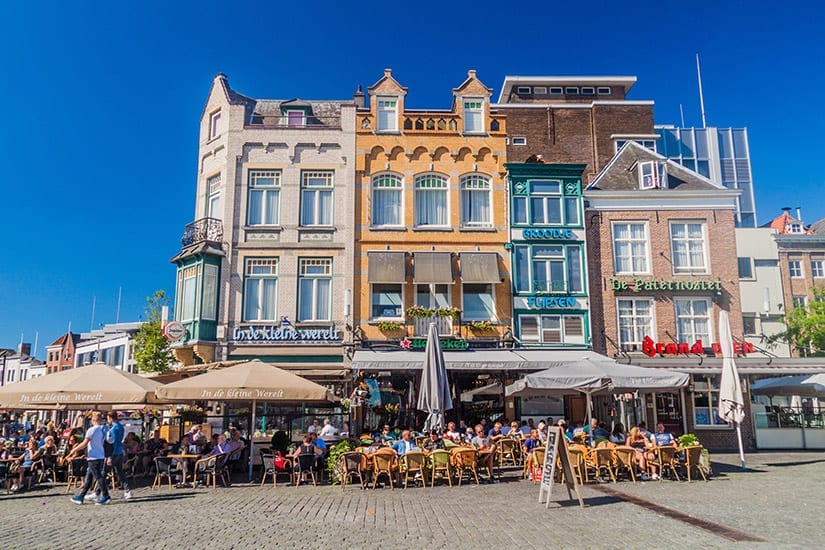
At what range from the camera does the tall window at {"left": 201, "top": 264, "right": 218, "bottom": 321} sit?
71.9 feet

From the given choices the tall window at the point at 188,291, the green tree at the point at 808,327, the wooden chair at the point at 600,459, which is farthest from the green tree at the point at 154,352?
the green tree at the point at 808,327

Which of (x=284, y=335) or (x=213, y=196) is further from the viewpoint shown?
(x=213, y=196)

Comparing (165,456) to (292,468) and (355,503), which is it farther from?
(355,503)

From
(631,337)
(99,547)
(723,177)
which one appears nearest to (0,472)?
(99,547)

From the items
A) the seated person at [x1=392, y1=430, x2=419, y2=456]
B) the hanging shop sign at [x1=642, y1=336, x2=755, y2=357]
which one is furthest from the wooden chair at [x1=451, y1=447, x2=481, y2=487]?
the hanging shop sign at [x1=642, y1=336, x2=755, y2=357]

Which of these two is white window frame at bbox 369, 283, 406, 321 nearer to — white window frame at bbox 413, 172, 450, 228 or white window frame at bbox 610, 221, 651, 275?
white window frame at bbox 413, 172, 450, 228

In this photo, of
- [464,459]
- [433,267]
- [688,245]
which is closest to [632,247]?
[688,245]

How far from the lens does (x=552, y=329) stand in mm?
22734

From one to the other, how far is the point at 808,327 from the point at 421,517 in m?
33.0

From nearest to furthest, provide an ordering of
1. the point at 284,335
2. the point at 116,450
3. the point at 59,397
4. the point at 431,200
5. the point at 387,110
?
the point at 116,450 < the point at 59,397 < the point at 284,335 < the point at 431,200 < the point at 387,110

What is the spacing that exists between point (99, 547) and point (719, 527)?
8416 millimetres

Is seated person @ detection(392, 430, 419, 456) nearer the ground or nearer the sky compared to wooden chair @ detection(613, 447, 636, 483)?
nearer the sky

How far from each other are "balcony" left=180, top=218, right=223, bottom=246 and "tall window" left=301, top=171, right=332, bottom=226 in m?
3.02

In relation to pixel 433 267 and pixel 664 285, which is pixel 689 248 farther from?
pixel 433 267
